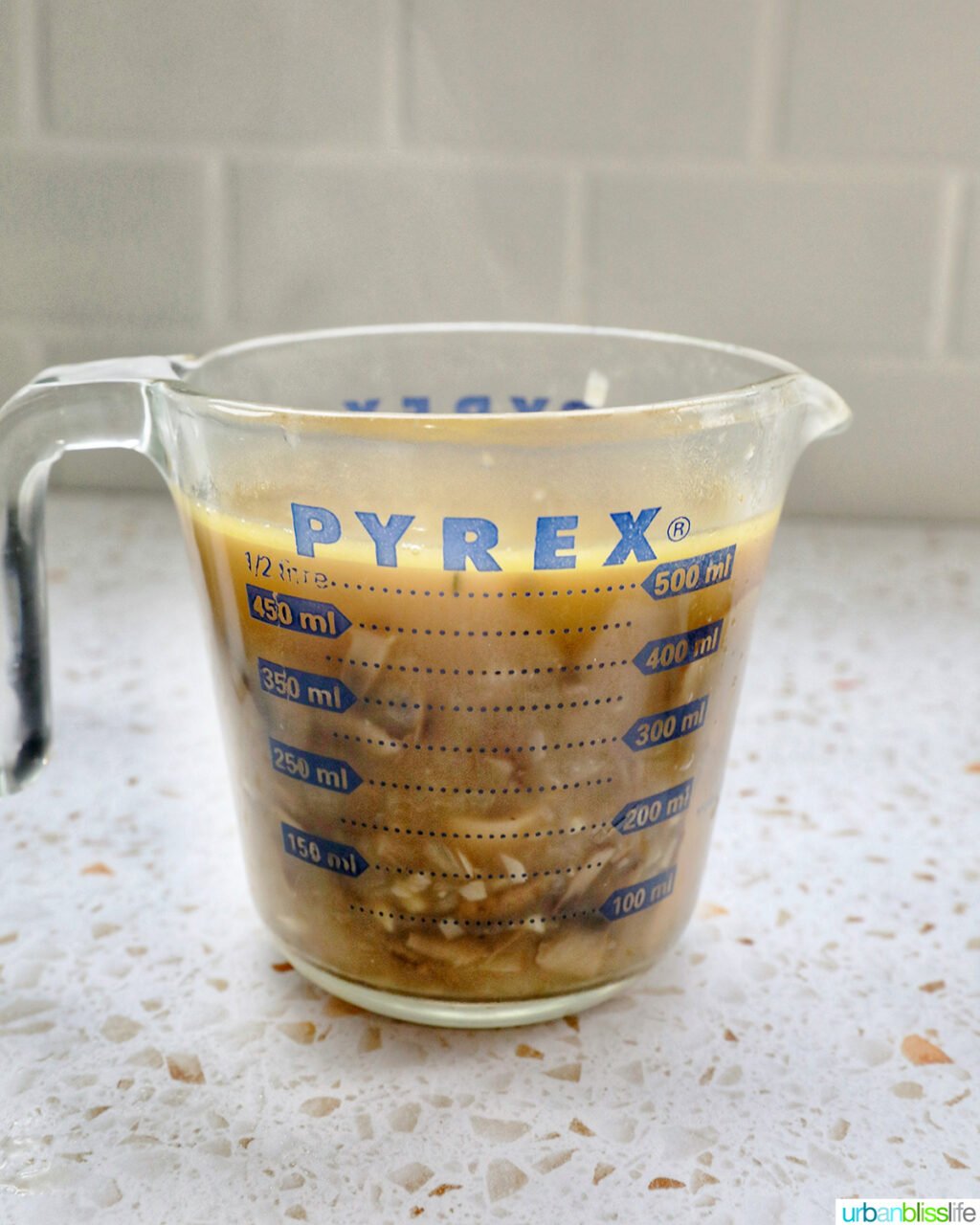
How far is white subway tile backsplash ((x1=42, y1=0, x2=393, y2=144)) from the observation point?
956 mm

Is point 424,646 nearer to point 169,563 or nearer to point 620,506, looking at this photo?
point 620,506

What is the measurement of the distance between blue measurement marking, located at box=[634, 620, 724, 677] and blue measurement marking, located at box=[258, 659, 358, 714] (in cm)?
9

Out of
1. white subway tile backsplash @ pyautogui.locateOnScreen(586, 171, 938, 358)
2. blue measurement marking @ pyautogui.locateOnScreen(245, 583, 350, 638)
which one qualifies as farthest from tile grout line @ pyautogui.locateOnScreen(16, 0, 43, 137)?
blue measurement marking @ pyautogui.locateOnScreen(245, 583, 350, 638)

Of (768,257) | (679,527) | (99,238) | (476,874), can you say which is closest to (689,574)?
(679,527)

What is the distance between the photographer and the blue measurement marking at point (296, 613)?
1.19ft

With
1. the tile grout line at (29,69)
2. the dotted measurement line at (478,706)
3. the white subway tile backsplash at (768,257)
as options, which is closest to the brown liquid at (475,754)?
the dotted measurement line at (478,706)

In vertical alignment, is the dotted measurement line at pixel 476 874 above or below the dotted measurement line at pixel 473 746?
below

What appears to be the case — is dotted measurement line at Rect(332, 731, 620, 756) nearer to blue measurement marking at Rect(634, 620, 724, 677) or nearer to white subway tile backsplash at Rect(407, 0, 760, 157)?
blue measurement marking at Rect(634, 620, 724, 677)

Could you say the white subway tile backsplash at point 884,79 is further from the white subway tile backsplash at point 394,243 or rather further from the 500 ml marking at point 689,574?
the 500 ml marking at point 689,574

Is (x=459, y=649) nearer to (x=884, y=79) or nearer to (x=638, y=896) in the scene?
(x=638, y=896)

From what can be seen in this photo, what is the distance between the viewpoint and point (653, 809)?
0.40 metres

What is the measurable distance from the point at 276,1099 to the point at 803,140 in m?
0.85

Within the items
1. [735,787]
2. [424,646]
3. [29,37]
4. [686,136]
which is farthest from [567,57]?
[424,646]

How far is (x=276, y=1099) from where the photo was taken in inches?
15.3
